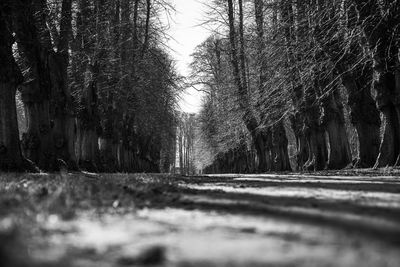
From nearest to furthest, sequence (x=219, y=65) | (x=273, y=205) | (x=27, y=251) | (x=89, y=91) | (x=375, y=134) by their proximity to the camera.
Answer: (x=27, y=251) < (x=273, y=205) < (x=375, y=134) < (x=89, y=91) < (x=219, y=65)

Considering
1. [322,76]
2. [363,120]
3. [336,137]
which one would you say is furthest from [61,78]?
[336,137]

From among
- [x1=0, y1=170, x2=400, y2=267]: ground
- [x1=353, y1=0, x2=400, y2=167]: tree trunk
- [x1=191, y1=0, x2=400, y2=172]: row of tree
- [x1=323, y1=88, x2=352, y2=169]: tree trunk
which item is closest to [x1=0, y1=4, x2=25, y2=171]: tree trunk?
[x1=191, y1=0, x2=400, y2=172]: row of tree

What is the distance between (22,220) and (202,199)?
6.73 feet

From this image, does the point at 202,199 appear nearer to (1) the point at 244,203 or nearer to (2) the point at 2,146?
(1) the point at 244,203

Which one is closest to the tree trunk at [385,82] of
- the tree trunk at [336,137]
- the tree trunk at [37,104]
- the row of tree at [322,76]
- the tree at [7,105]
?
the row of tree at [322,76]

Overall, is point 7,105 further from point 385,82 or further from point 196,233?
point 196,233

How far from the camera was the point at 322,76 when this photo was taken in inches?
695

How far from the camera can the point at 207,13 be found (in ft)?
Result: 87.1

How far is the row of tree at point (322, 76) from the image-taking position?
12.2 m

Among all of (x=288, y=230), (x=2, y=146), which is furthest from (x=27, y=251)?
(x=2, y=146)

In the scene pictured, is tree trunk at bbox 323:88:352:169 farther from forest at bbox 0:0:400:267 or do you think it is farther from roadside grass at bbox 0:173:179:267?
roadside grass at bbox 0:173:179:267

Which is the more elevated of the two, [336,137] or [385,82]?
[385,82]

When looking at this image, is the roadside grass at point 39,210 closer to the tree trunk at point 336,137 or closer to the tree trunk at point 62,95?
the tree trunk at point 62,95

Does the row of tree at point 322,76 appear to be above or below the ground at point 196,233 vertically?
above
